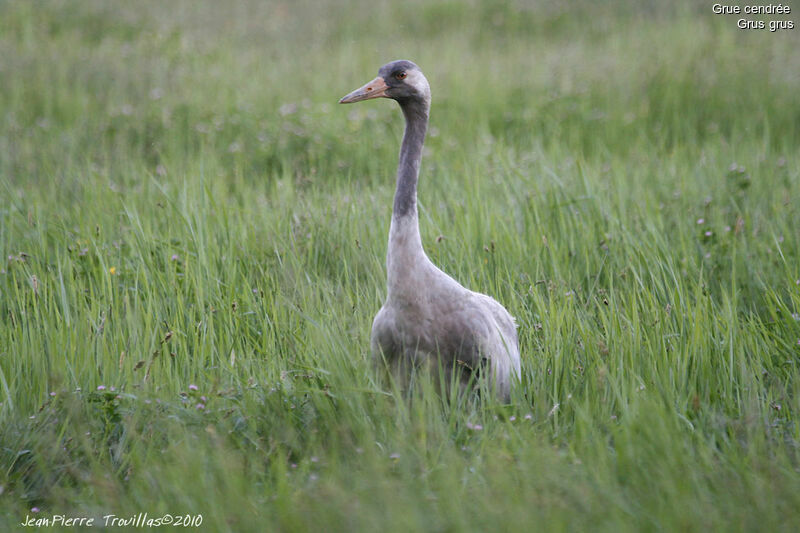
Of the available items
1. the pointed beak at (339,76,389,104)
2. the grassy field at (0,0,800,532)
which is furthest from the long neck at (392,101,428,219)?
the grassy field at (0,0,800,532)

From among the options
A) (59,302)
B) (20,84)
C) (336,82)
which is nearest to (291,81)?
(336,82)

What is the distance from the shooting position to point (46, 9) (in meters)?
11.8

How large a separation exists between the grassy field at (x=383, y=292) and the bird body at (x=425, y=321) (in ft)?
0.50

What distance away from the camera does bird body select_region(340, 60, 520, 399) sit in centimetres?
315

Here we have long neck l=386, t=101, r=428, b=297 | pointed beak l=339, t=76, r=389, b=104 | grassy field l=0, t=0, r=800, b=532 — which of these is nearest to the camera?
grassy field l=0, t=0, r=800, b=532

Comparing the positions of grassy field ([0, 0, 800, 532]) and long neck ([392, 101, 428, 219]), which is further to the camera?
long neck ([392, 101, 428, 219])

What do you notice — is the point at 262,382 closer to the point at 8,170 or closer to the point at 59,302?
the point at 59,302

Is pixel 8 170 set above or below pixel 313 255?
above

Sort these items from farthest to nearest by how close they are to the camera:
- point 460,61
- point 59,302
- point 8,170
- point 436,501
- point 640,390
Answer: point 460,61
point 8,170
point 59,302
point 640,390
point 436,501

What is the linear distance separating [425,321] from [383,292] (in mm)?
982

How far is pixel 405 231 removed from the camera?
3164 mm

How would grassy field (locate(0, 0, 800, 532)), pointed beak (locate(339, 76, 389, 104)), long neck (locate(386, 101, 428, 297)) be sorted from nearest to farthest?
grassy field (locate(0, 0, 800, 532))
long neck (locate(386, 101, 428, 297))
pointed beak (locate(339, 76, 389, 104))

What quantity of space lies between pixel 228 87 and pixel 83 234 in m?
4.35

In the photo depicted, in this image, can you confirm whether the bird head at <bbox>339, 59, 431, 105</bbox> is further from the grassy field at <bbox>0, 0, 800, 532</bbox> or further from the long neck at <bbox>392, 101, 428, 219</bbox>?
the grassy field at <bbox>0, 0, 800, 532</bbox>
